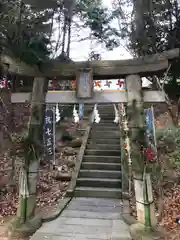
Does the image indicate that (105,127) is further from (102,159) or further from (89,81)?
(89,81)

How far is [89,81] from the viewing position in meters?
5.28

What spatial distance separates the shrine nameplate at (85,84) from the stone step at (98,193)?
356cm

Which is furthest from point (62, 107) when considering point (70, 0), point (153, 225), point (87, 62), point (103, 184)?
point (153, 225)

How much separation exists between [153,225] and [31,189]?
258 centimetres

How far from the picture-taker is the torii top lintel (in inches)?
200

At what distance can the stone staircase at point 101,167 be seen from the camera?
24.8 ft

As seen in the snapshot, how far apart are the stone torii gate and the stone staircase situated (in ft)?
9.63

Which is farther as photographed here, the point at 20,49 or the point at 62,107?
the point at 62,107

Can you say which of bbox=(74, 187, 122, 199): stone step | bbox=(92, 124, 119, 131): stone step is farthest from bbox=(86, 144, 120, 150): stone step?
bbox=(74, 187, 122, 199): stone step

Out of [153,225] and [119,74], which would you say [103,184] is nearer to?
[153,225]

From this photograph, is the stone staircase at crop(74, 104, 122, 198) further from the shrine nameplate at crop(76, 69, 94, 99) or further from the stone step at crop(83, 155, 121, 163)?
the shrine nameplate at crop(76, 69, 94, 99)

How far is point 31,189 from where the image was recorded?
510cm

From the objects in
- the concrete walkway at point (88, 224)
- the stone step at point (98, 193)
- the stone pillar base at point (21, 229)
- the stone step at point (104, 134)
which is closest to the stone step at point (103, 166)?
the stone step at point (98, 193)

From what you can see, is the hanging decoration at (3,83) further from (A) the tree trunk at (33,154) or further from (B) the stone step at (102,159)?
(B) the stone step at (102,159)
